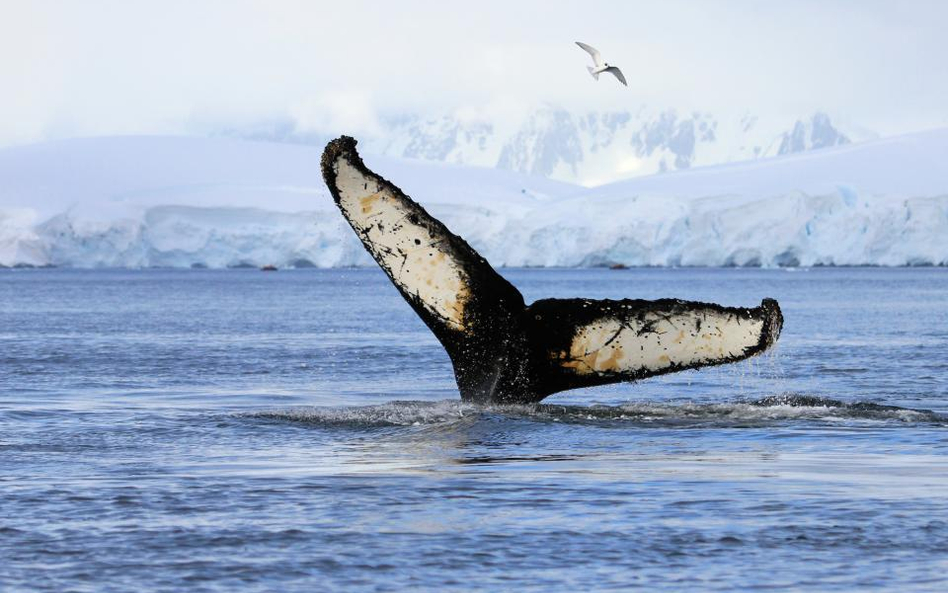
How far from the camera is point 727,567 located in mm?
7457

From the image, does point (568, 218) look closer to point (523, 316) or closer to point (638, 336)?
point (523, 316)

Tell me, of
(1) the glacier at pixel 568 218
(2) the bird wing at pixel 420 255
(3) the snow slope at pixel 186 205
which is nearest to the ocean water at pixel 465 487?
(2) the bird wing at pixel 420 255

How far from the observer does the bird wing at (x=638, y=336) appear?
993cm

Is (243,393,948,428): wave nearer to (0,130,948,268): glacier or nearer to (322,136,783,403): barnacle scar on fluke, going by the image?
(322,136,783,403): barnacle scar on fluke

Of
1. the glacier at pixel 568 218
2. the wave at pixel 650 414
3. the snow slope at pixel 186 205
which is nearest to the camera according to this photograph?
the wave at pixel 650 414

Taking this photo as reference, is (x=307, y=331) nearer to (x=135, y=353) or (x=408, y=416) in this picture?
(x=135, y=353)

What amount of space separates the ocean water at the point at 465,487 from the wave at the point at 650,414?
5 centimetres

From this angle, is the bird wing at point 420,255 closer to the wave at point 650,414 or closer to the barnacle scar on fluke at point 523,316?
the barnacle scar on fluke at point 523,316

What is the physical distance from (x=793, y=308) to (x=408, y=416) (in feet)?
134

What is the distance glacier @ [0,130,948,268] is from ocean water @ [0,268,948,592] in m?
78.7

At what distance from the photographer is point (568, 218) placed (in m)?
109

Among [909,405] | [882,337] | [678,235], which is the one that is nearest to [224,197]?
[678,235]

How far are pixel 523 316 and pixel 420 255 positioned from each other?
854 mm

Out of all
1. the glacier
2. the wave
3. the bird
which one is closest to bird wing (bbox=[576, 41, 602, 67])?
the bird
